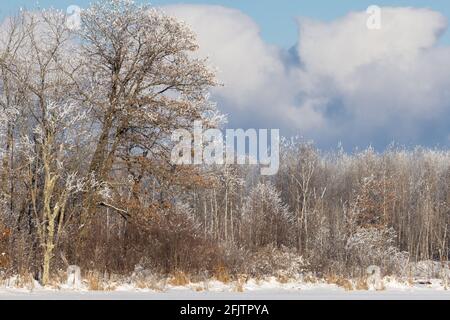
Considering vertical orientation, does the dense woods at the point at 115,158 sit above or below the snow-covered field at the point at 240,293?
above

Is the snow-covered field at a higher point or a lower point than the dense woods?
lower

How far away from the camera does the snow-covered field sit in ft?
47.7

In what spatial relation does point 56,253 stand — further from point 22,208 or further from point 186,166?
point 186,166

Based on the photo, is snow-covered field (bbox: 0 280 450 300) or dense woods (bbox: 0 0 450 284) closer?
snow-covered field (bbox: 0 280 450 300)

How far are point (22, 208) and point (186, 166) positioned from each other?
475 cm

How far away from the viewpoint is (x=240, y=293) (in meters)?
16.2

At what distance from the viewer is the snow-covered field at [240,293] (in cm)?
1455

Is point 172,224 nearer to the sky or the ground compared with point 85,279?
nearer to the sky

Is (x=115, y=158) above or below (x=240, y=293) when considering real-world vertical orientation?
above

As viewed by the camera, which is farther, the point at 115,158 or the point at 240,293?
the point at 115,158
